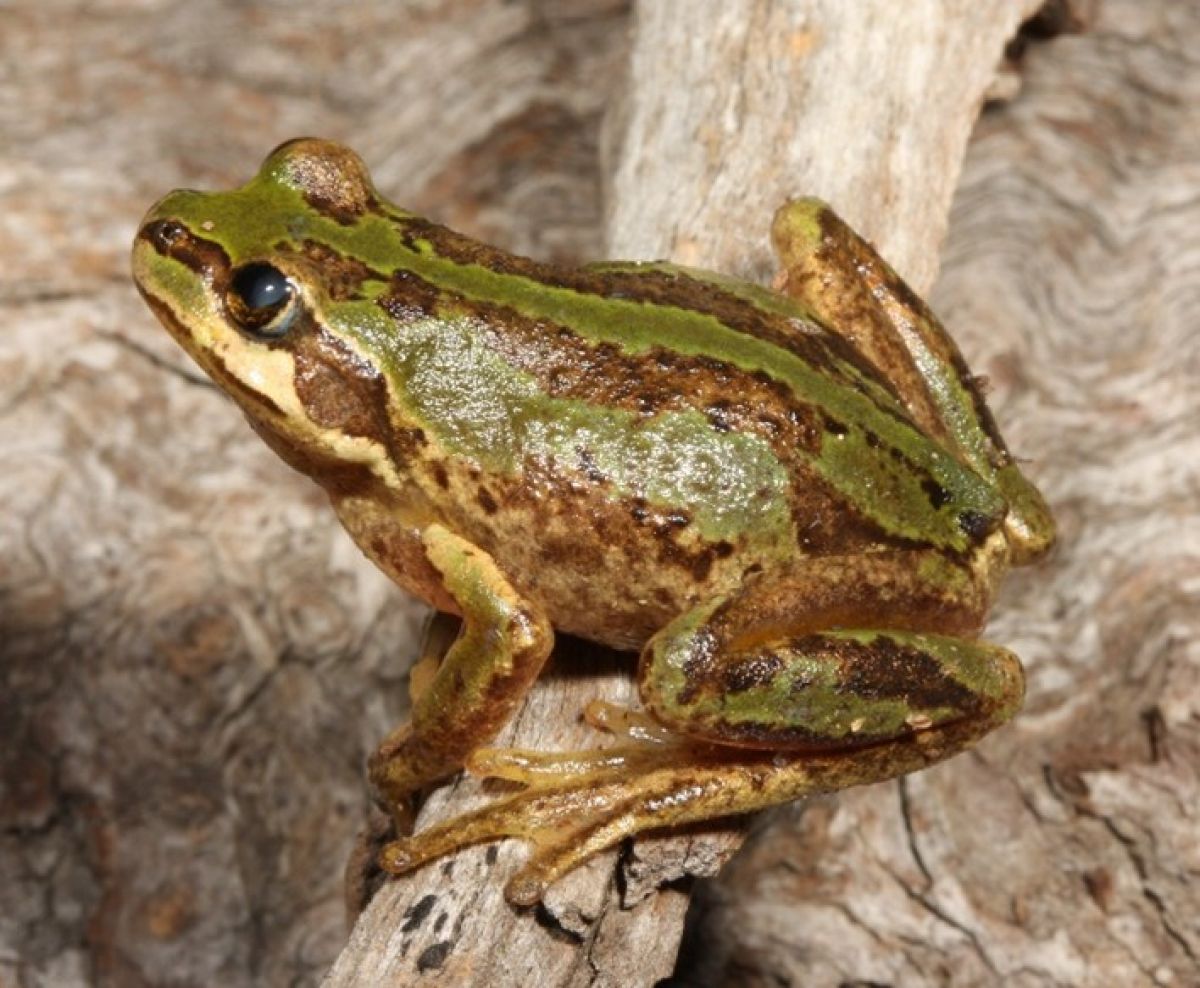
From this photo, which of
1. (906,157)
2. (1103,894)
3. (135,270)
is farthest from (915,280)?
(135,270)

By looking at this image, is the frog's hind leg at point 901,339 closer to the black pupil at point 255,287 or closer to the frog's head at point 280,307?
Answer: the frog's head at point 280,307

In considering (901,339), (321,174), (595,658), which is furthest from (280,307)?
(901,339)

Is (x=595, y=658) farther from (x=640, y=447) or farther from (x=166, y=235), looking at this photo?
(x=166, y=235)

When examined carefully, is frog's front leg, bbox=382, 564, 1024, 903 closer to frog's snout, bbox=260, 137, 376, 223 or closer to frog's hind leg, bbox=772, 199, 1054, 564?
frog's hind leg, bbox=772, 199, 1054, 564

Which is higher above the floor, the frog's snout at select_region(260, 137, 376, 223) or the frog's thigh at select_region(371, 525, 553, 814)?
the frog's snout at select_region(260, 137, 376, 223)

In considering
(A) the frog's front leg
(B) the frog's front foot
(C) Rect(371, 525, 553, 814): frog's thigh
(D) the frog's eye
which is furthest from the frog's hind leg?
(D) the frog's eye

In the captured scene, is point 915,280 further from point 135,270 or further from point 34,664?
point 34,664

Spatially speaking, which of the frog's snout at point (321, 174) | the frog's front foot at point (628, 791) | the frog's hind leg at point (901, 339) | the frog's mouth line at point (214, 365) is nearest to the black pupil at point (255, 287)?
the frog's mouth line at point (214, 365)
